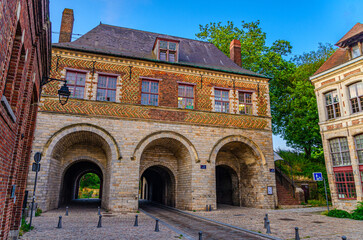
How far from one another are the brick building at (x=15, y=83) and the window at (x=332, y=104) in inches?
627

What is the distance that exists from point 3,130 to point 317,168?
82.1ft

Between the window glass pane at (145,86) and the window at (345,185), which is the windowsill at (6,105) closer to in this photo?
the window glass pane at (145,86)

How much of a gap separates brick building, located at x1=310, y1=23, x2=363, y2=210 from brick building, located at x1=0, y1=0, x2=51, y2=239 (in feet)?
51.4

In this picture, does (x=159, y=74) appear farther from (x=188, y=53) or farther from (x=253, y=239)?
(x=253, y=239)

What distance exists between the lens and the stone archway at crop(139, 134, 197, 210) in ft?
52.3

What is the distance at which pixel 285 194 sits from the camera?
18828 mm

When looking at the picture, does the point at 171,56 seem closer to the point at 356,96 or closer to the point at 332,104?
the point at 332,104

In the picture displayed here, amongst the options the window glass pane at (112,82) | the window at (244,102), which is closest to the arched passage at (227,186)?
the window at (244,102)

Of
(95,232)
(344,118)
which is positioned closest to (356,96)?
(344,118)

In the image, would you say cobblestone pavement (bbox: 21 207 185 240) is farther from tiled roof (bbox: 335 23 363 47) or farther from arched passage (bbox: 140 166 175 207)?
tiled roof (bbox: 335 23 363 47)

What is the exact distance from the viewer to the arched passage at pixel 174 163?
16141 millimetres

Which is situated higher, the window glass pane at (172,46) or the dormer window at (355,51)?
the window glass pane at (172,46)

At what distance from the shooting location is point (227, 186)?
20.9 metres

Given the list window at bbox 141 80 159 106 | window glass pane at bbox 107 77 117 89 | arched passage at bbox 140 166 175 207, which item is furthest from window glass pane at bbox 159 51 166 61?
arched passage at bbox 140 166 175 207
